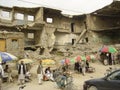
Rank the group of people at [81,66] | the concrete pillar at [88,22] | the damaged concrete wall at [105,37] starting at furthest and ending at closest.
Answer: the concrete pillar at [88,22]
the damaged concrete wall at [105,37]
the group of people at [81,66]

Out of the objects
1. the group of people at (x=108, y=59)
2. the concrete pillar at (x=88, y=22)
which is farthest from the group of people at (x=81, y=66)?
the concrete pillar at (x=88, y=22)

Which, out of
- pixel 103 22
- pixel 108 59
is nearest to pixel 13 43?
pixel 108 59

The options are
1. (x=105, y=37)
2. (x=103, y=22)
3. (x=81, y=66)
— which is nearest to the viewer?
(x=81, y=66)

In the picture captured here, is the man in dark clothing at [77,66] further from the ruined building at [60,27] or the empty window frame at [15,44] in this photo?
the ruined building at [60,27]

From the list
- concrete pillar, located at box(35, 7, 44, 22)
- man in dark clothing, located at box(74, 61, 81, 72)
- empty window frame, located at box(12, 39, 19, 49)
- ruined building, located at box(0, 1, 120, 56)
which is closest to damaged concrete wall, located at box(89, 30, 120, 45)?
ruined building, located at box(0, 1, 120, 56)

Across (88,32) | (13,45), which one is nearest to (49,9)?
(88,32)

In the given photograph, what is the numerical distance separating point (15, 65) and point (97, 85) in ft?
42.3

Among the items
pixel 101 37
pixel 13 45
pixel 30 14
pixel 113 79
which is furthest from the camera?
pixel 101 37

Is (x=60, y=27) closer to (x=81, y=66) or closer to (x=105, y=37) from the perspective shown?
(x=105, y=37)

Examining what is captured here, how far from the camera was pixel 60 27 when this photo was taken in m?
42.1

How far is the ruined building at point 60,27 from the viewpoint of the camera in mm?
36156

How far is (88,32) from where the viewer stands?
41.7m

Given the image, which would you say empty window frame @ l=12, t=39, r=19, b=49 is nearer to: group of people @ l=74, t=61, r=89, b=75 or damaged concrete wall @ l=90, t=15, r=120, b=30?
group of people @ l=74, t=61, r=89, b=75

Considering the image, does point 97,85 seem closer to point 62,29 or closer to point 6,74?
point 6,74
